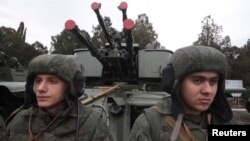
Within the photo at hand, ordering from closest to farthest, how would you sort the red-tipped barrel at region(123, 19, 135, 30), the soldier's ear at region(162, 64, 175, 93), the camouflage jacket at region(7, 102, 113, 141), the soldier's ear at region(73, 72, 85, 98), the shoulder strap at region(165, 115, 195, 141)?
the shoulder strap at region(165, 115, 195, 141), the soldier's ear at region(162, 64, 175, 93), the camouflage jacket at region(7, 102, 113, 141), the soldier's ear at region(73, 72, 85, 98), the red-tipped barrel at region(123, 19, 135, 30)

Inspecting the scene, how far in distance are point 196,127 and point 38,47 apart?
42264 mm

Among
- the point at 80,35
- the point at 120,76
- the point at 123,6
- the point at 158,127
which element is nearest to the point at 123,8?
the point at 123,6

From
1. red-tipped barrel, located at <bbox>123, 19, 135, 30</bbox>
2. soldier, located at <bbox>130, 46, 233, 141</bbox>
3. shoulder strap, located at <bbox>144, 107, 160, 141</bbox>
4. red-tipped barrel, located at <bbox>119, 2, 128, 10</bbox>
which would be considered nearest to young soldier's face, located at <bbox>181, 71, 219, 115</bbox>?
soldier, located at <bbox>130, 46, 233, 141</bbox>

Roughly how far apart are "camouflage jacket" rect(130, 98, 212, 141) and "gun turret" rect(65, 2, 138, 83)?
9.45ft

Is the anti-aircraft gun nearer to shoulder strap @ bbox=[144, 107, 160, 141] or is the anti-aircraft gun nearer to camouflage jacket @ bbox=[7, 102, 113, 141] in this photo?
camouflage jacket @ bbox=[7, 102, 113, 141]

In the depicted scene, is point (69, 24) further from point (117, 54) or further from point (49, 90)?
point (49, 90)

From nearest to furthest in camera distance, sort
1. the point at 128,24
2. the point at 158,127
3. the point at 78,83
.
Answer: the point at 158,127 → the point at 78,83 → the point at 128,24

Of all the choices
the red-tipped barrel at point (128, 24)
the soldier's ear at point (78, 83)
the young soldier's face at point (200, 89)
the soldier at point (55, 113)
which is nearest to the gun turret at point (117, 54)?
the red-tipped barrel at point (128, 24)

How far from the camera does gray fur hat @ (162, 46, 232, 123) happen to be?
2812mm

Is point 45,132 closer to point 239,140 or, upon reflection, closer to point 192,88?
point 192,88

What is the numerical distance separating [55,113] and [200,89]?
3.66 ft

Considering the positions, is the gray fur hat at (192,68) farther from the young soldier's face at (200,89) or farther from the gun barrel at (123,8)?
the gun barrel at (123,8)

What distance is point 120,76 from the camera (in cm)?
698

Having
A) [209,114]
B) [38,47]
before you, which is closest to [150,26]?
[38,47]
